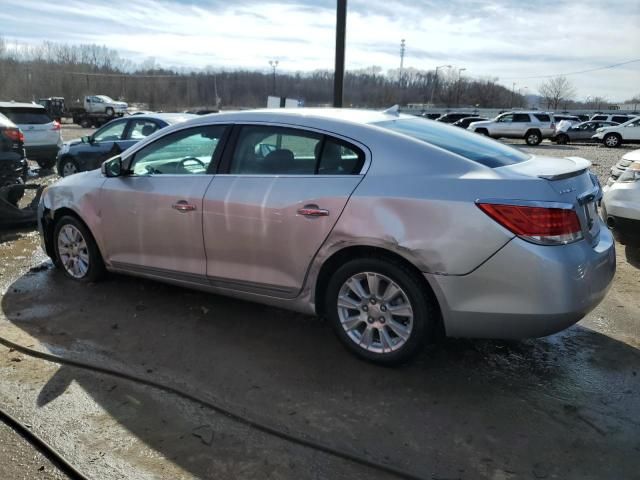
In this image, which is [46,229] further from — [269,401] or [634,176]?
[634,176]

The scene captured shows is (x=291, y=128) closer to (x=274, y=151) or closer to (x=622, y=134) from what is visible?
(x=274, y=151)

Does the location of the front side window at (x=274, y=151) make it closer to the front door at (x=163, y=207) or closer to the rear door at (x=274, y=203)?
the rear door at (x=274, y=203)

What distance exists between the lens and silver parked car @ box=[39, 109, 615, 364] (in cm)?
291

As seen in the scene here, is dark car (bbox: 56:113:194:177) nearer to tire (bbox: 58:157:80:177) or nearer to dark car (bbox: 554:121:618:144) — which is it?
tire (bbox: 58:157:80:177)

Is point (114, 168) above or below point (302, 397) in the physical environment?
above

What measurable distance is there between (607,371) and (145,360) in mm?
3026

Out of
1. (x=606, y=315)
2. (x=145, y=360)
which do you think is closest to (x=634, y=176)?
(x=606, y=315)

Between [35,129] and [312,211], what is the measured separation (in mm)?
12193

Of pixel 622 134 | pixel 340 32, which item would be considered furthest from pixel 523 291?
pixel 622 134

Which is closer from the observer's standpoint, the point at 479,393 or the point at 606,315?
the point at 479,393

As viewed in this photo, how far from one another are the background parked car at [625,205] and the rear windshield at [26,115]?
42.1 ft

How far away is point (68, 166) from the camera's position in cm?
1121

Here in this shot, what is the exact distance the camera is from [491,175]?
3.00 meters

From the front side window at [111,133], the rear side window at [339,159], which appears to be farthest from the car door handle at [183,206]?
the front side window at [111,133]
